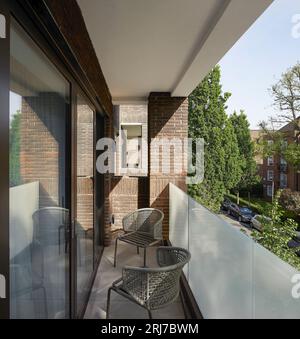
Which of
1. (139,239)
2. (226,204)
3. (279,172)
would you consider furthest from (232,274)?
(279,172)

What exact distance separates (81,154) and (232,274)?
1.46 metres

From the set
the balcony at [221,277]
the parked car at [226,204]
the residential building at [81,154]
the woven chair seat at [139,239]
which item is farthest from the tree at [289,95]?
the balcony at [221,277]

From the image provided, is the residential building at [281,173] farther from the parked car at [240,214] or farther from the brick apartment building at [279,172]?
the parked car at [240,214]

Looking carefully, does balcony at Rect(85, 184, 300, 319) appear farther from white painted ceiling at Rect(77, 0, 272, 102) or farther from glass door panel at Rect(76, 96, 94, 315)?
white painted ceiling at Rect(77, 0, 272, 102)

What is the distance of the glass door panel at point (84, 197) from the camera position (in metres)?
2.21

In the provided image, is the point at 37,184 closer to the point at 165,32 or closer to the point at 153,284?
the point at 153,284

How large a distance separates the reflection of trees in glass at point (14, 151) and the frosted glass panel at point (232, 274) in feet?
3.46

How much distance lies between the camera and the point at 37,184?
1.33m

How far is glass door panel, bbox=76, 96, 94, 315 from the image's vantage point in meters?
2.21

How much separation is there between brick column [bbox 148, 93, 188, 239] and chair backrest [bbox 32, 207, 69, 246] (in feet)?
9.07

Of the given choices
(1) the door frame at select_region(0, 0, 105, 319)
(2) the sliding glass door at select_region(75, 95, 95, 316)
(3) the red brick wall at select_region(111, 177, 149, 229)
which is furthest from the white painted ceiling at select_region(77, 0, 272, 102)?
(3) the red brick wall at select_region(111, 177, 149, 229)

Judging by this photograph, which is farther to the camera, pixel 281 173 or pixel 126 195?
pixel 281 173

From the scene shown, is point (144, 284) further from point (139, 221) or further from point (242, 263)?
point (139, 221)

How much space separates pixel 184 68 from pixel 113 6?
4.58 feet
